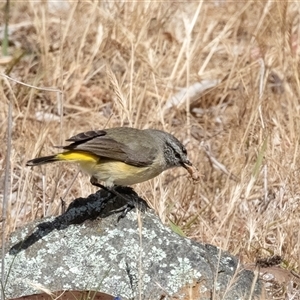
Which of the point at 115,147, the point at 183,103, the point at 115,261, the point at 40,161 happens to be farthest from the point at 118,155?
the point at 183,103

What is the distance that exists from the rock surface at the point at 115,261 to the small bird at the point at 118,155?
0.49 metres

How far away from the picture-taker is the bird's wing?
13.9 feet

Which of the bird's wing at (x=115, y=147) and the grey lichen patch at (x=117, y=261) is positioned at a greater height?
the bird's wing at (x=115, y=147)

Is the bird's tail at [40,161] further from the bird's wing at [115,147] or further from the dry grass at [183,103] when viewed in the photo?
the dry grass at [183,103]

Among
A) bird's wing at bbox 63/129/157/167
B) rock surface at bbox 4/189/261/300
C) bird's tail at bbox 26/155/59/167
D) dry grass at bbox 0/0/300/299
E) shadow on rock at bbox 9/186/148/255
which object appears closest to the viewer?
rock surface at bbox 4/189/261/300

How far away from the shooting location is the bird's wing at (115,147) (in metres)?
4.25

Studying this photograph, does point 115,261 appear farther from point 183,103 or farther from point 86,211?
point 183,103

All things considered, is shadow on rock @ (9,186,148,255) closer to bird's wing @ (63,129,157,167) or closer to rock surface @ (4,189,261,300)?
rock surface @ (4,189,261,300)

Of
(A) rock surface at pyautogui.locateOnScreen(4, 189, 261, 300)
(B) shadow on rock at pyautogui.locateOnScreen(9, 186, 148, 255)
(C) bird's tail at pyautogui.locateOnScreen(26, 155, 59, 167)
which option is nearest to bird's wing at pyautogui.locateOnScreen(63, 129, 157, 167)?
(C) bird's tail at pyautogui.locateOnScreen(26, 155, 59, 167)

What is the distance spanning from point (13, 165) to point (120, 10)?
7.77ft

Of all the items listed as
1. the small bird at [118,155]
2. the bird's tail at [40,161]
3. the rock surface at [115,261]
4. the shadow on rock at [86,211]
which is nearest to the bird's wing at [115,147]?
the small bird at [118,155]

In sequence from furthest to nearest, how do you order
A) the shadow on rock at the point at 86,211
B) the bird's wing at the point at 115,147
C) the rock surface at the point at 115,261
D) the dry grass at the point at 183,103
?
1. the dry grass at the point at 183,103
2. the bird's wing at the point at 115,147
3. the shadow on rock at the point at 86,211
4. the rock surface at the point at 115,261

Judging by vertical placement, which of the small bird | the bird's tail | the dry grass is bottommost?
the dry grass

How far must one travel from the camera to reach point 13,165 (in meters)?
5.00
